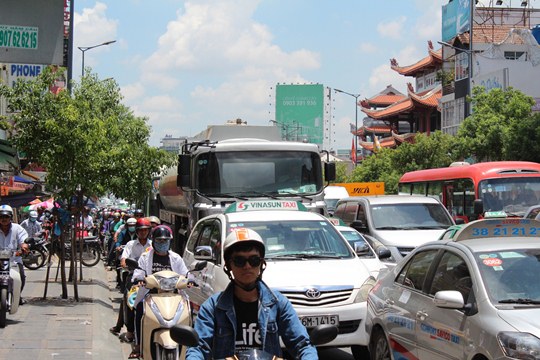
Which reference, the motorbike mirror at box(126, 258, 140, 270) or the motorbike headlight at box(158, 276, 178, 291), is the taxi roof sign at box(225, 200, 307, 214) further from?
the motorbike headlight at box(158, 276, 178, 291)

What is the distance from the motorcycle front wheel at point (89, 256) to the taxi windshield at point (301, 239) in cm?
1741

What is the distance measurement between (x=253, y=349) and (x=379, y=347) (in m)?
4.10

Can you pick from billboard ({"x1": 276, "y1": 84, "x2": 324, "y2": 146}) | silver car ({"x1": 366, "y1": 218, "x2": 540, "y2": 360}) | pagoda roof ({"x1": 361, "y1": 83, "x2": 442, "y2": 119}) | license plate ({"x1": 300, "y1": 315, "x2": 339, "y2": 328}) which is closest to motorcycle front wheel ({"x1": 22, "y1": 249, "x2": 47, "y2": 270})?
license plate ({"x1": 300, "y1": 315, "x2": 339, "y2": 328})

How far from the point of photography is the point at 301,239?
36.7 ft

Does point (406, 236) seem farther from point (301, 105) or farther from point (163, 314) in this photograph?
point (301, 105)

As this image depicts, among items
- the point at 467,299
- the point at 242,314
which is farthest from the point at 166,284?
the point at 242,314

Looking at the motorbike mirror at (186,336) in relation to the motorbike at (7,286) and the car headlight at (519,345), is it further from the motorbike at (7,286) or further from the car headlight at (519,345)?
the motorbike at (7,286)

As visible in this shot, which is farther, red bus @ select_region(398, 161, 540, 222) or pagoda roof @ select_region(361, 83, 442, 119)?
pagoda roof @ select_region(361, 83, 442, 119)

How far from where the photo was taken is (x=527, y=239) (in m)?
7.57

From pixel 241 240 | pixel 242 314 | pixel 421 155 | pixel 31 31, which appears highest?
pixel 31 31

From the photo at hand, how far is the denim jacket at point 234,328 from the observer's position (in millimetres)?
4605

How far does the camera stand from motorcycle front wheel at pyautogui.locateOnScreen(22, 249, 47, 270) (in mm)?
24906

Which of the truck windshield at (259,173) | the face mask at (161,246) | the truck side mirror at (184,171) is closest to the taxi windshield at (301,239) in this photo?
the face mask at (161,246)

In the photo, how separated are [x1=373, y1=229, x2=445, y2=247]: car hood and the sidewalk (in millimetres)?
5233
